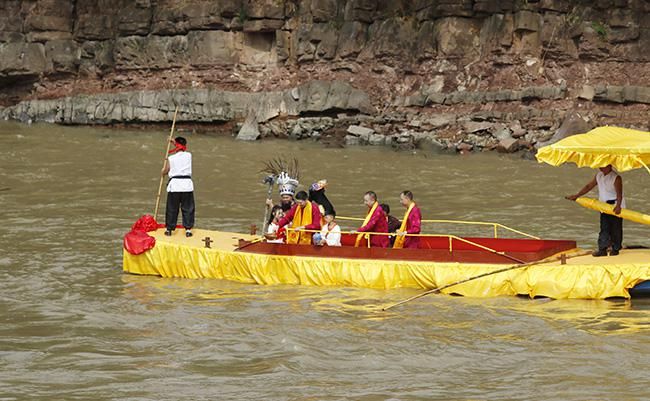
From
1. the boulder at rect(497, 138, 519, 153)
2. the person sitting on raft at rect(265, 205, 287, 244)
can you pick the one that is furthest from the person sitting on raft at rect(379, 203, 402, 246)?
the boulder at rect(497, 138, 519, 153)

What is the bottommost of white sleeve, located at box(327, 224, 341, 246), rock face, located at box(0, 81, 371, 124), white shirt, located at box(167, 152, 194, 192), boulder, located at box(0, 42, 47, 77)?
white sleeve, located at box(327, 224, 341, 246)

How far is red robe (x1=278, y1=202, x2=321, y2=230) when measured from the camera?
1587 centimetres

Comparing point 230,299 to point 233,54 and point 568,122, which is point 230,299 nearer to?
point 568,122

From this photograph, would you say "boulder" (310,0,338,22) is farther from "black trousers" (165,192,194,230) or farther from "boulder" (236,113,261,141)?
"black trousers" (165,192,194,230)

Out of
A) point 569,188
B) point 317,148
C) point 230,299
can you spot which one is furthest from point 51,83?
point 230,299

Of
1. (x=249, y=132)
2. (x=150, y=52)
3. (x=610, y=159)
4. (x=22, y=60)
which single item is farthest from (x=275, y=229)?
(x=22, y=60)

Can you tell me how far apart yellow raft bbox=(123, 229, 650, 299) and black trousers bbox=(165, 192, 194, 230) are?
0.30 metres

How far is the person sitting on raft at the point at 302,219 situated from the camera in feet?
52.2

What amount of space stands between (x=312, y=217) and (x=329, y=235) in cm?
37

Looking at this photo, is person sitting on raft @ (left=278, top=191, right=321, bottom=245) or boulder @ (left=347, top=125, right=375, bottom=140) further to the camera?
boulder @ (left=347, top=125, right=375, bottom=140)

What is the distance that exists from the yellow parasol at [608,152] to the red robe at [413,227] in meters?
1.95

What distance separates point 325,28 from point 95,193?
1702 centimetres

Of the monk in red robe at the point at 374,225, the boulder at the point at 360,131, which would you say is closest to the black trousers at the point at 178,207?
the monk in red robe at the point at 374,225

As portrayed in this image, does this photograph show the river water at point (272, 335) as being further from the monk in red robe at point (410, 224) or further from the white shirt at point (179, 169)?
the white shirt at point (179, 169)
